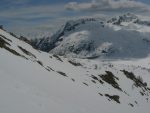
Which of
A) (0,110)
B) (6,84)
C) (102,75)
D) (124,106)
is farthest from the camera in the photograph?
(102,75)

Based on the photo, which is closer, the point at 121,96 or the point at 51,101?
the point at 51,101

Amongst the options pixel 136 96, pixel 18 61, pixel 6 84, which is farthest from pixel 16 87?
pixel 136 96

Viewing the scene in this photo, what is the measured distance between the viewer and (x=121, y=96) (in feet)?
191

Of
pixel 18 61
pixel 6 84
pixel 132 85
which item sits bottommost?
pixel 132 85

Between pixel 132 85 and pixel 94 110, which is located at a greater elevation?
pixel 94 110

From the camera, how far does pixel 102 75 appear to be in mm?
74375

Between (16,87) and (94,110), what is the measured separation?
12.0 meters

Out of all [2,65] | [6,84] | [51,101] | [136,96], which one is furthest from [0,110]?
[136,96]

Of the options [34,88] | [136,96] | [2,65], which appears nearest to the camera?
[34,88]

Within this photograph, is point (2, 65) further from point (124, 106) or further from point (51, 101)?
point (124, 106)

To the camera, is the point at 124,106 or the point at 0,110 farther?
the point at 124,106

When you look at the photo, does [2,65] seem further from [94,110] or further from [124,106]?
[124,106]

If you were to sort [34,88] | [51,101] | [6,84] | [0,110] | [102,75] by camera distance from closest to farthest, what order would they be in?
[0,110], [6,84], [51,101], [34,88], [102,75]

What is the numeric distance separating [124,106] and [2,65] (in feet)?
84.5
